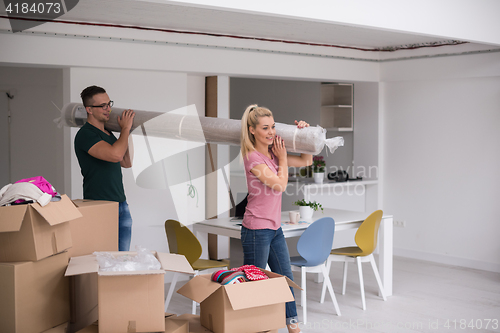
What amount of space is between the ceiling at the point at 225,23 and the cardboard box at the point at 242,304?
6.30 feet

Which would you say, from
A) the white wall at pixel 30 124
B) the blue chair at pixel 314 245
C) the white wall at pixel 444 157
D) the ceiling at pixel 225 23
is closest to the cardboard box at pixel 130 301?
the blue chair at pixel 314 245

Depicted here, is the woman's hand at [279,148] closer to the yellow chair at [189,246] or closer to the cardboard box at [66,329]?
the yellow chair at [189,246]

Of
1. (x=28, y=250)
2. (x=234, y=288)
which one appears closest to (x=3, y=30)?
(x=28, y=250)

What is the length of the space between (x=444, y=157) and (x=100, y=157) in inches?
174

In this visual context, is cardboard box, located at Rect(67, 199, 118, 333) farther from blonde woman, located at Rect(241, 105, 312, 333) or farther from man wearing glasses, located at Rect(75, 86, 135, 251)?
blonde woman, located at Rect(241, 105, 312, 333)

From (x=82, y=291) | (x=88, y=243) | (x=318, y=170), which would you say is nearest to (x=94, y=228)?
(x=88, y=243)

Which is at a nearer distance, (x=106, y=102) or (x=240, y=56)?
(x=106, y=102)

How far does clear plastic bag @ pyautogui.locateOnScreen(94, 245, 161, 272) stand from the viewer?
6.97 ft

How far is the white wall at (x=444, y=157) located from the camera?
5.65 m

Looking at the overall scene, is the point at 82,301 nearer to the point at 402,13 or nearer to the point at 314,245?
the point at 314,245

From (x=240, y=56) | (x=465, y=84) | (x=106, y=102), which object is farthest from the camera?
(x=465, y=84)

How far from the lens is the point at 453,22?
13.8ft

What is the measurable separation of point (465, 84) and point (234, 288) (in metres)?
4.61

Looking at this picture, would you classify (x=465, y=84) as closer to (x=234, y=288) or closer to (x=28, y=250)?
(x=234, y=288)
